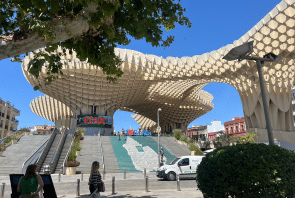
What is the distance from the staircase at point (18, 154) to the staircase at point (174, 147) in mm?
15098

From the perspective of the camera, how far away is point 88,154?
2473cm

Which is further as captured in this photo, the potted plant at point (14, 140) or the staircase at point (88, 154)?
the potted plant at point (14, 140)

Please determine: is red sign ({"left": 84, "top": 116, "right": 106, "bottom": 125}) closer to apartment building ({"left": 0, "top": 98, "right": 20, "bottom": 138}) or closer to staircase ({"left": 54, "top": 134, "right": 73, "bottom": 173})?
staircase ({"left": 54, "top": 134, "right": 73, "bottom": 173})

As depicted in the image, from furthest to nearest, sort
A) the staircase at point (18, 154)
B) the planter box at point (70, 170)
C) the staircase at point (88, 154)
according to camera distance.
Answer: the staircase at point (88, 154), the planter box at point (70, 170), the staircase at point (18, 154)

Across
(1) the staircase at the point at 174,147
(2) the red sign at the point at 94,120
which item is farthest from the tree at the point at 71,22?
(2) the red sign at the point at 94,120

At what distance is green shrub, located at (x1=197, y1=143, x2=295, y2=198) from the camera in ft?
17.5

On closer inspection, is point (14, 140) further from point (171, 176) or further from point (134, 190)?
point (134, 190)

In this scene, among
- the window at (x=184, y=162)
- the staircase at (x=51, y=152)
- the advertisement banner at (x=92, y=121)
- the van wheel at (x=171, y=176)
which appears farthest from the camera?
the advertisement banner at (x=92, y=121)

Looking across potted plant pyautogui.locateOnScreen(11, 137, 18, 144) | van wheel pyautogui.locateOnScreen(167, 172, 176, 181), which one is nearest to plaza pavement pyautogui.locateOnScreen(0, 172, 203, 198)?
van wheel pyautogui.locateOnScreen(167, 172, 176, 181)

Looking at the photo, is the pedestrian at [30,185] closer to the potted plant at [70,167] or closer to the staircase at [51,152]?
the potted plant at [70,167]

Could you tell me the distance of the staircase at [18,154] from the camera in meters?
19.2

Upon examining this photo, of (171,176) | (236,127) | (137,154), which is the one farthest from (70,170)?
(236,127)

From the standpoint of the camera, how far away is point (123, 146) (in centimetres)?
2970

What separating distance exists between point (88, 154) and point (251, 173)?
848 inches
